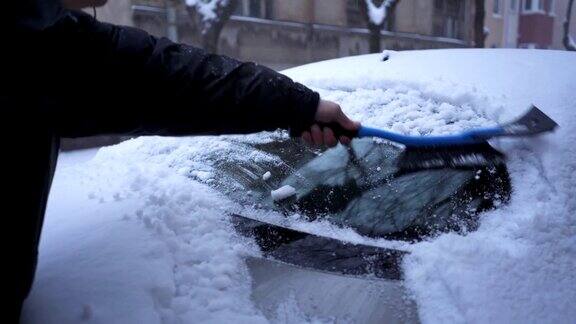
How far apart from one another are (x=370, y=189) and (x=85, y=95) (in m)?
0.93

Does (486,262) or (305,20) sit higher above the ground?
(305,20)

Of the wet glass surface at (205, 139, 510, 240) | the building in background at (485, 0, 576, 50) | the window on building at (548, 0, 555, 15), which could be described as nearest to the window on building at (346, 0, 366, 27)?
the building in background at (485, 0, 576, 50)

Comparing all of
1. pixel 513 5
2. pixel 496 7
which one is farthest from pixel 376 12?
pixel 513 5

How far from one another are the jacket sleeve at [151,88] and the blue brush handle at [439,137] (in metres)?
0.39

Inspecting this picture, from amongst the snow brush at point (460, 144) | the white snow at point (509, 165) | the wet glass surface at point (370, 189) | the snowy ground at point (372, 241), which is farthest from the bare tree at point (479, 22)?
the wet glass surface at point (370, 189)

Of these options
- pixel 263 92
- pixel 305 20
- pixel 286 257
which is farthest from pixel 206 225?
pixel 305 20

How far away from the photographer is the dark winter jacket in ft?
3.49

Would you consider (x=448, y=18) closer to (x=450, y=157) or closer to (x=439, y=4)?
(x=439, y=4)

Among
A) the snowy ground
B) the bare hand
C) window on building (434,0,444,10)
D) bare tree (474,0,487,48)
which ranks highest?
window on building (434,0,444,10)

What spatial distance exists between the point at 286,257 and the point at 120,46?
0.71 m

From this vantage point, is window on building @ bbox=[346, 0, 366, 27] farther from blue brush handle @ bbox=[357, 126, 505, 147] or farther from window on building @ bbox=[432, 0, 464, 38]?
blue brush handle @ bbox=[357, 126, 505, 147]

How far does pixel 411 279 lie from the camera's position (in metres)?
1.33

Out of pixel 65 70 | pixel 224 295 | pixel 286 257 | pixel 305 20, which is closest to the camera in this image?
pixel 65 70

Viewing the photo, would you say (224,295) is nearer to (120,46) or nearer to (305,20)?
(120,46)
